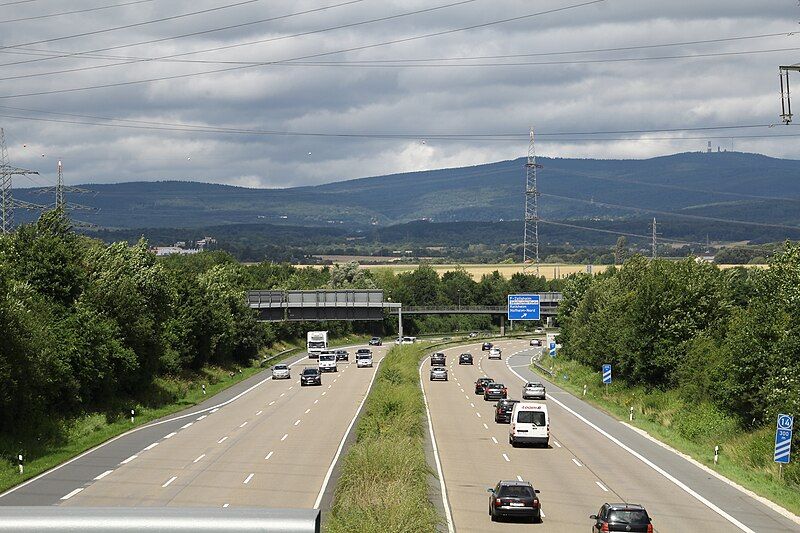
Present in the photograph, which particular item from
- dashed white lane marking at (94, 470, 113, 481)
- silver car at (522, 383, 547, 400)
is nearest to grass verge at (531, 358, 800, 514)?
silver car at (522, 383, 547, 400)

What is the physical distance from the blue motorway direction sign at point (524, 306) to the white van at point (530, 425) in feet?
Result: 310

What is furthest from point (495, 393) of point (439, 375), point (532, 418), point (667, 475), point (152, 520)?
point (152, 520)

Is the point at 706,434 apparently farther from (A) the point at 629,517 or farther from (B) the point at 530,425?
(A) the point at 629,517

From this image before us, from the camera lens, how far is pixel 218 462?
41750 mm

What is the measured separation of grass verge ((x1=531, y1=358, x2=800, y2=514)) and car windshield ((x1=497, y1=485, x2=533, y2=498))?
9.06 metres

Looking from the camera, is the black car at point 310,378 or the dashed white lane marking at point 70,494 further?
the black car at point 310,378

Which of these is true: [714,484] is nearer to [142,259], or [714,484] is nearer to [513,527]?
[513,527]

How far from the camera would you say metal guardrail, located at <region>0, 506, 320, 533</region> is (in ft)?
27.9

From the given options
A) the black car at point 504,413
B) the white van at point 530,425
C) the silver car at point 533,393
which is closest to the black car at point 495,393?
the silver car at point 533,393

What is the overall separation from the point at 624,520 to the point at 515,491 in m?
4.48

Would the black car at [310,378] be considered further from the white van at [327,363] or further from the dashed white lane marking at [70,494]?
the dashed white lane marking at [70,494]

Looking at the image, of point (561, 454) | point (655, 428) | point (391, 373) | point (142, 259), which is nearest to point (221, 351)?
point (142, 259)

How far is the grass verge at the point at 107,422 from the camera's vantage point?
40.9 m

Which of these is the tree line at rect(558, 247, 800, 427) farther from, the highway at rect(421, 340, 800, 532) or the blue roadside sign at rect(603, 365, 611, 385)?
the highway at rect(421, 340, 800, 532)
